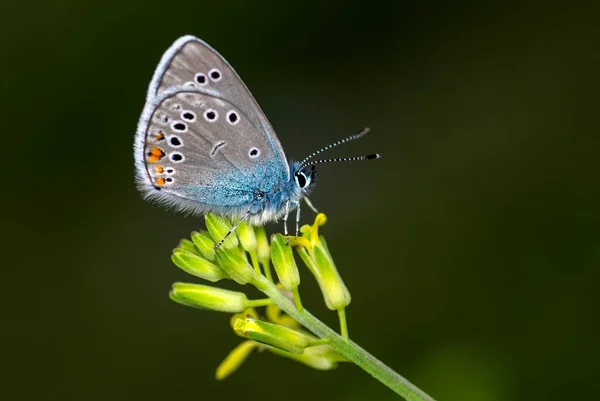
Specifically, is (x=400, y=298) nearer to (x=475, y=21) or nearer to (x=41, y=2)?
(x=475, y=21)

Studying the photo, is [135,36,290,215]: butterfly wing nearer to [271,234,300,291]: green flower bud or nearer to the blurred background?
[271,234,300,291]: green flower bud

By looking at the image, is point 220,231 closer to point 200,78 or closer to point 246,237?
point 246,237

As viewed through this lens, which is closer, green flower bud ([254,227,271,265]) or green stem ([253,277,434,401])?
green stem ([253,277,434,401])

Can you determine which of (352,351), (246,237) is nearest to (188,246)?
(246,237)

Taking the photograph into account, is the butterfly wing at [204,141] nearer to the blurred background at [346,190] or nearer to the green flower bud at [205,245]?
the green flower bud at [205,245]

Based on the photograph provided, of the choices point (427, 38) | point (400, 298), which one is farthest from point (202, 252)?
point (427, 38)

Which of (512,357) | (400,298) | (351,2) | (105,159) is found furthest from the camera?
(351,2)

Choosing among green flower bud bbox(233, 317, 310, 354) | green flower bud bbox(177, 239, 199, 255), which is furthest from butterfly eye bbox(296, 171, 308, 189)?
green flower bud bbox(233, 317, 310, 354)
